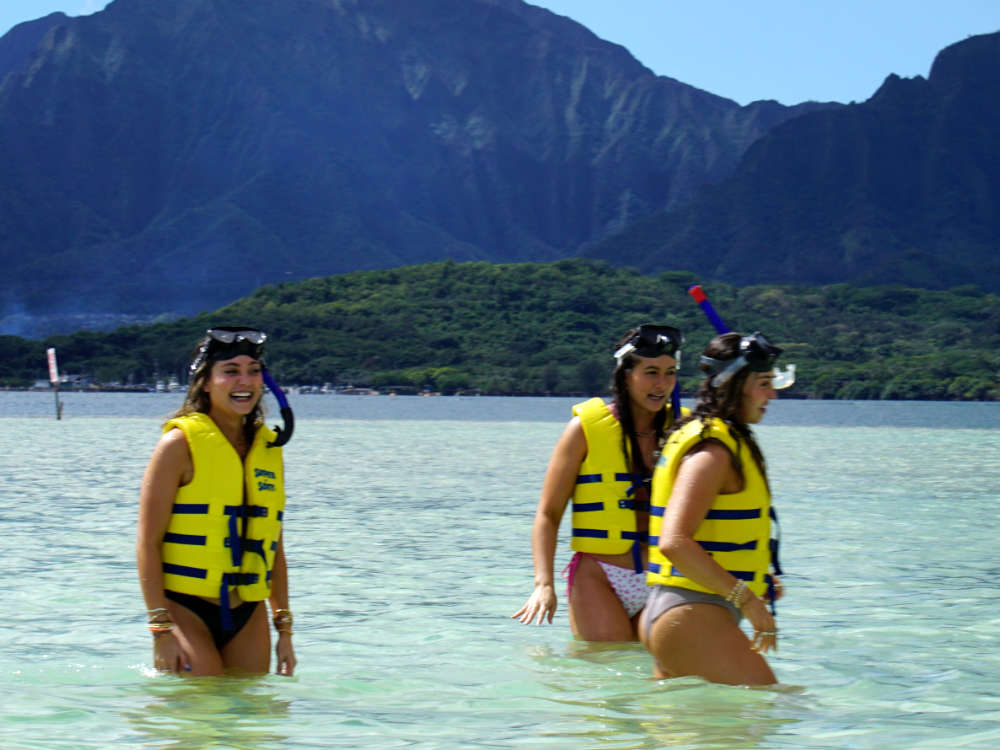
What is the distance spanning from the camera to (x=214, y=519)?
252 inches

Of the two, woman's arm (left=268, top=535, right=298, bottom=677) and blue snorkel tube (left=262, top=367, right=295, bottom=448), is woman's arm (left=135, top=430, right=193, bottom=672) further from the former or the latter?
woman's arm (left=268, top=535, right=298, bottom=677)

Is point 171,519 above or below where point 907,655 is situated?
above

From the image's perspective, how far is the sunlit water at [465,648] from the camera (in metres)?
7.08

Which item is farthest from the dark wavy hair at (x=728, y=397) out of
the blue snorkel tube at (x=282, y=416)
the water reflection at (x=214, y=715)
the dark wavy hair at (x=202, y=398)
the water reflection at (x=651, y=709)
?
the water reflection at (x=214, y=715)

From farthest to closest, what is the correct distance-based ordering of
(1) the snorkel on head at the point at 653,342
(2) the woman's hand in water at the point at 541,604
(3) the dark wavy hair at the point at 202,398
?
(1) the snorkel on head at the point at 653,342 → (2) the woman's hand in water at the point at 541,604 → (3) the dark wavy hair at the point at 202,398

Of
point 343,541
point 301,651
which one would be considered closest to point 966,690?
point 301,651

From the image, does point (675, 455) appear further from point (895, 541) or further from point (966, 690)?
point (895, 541)

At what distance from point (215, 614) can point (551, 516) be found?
1.78 m

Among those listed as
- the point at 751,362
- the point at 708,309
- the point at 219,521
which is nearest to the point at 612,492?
the point at 708,309

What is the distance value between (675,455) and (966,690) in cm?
370

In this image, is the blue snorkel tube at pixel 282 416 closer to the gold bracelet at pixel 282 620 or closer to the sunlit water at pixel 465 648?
the gold bracelet at pixel 282 620

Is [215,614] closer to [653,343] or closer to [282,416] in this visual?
[282,416]

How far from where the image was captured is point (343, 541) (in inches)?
699

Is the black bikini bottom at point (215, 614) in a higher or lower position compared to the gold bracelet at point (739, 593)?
lower
